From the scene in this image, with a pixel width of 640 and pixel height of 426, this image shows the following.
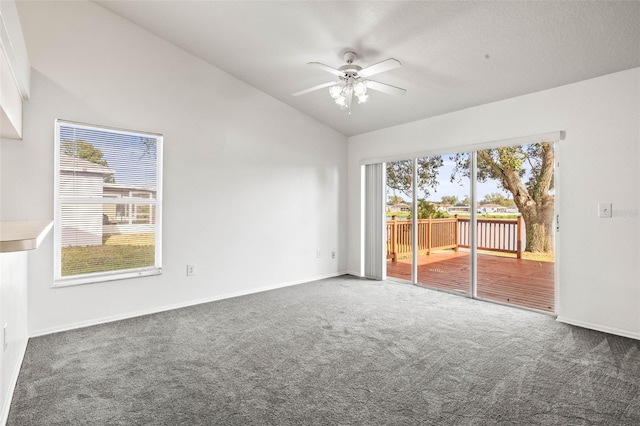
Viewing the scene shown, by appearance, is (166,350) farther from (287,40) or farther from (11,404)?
(287,40)

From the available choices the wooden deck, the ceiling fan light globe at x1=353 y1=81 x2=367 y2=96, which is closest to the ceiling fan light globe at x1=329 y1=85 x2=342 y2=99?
the ceiling fan light globe at x1=353 y1=81 x2=367 y2=96

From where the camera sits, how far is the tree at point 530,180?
12.4 feet

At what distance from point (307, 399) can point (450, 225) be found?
3399 mm

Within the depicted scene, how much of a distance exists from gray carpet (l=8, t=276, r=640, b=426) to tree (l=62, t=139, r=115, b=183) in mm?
1601

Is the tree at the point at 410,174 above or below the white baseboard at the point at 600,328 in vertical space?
above

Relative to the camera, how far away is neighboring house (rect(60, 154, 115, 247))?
327cm

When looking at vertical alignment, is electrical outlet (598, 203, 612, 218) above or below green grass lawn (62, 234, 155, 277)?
above

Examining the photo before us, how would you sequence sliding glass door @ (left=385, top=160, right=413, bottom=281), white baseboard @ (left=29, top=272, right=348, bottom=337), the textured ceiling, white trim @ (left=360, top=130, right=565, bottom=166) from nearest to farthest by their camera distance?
1. the textured ceiling
2. white baseboard @ (left=29, top=272, right=348, bottom=337)
3. white trim @ (left=360, top=130, right=565, bottom=166)
4. sliding glass door @ (left=385, top=160, right=413, bottom=281)

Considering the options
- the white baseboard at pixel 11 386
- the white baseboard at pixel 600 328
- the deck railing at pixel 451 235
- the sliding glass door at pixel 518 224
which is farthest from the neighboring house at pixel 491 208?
the white baseboard at pixel 11 386

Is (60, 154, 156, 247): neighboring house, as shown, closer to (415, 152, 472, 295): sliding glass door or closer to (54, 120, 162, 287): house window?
(54, 120, 162, 287): house window

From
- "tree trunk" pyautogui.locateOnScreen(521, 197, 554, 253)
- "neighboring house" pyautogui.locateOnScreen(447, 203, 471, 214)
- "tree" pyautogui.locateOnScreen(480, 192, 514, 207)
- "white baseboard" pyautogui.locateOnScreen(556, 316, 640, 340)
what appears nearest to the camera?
"white baseboard" pyautogui.locateOnScreen(556, 316, 640, 340)

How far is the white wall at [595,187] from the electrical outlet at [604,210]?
0.04 metres

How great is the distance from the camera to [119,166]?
3.59m

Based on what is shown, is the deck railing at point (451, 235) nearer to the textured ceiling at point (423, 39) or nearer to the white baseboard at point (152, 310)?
the textured ceiling at point (423, 39)
